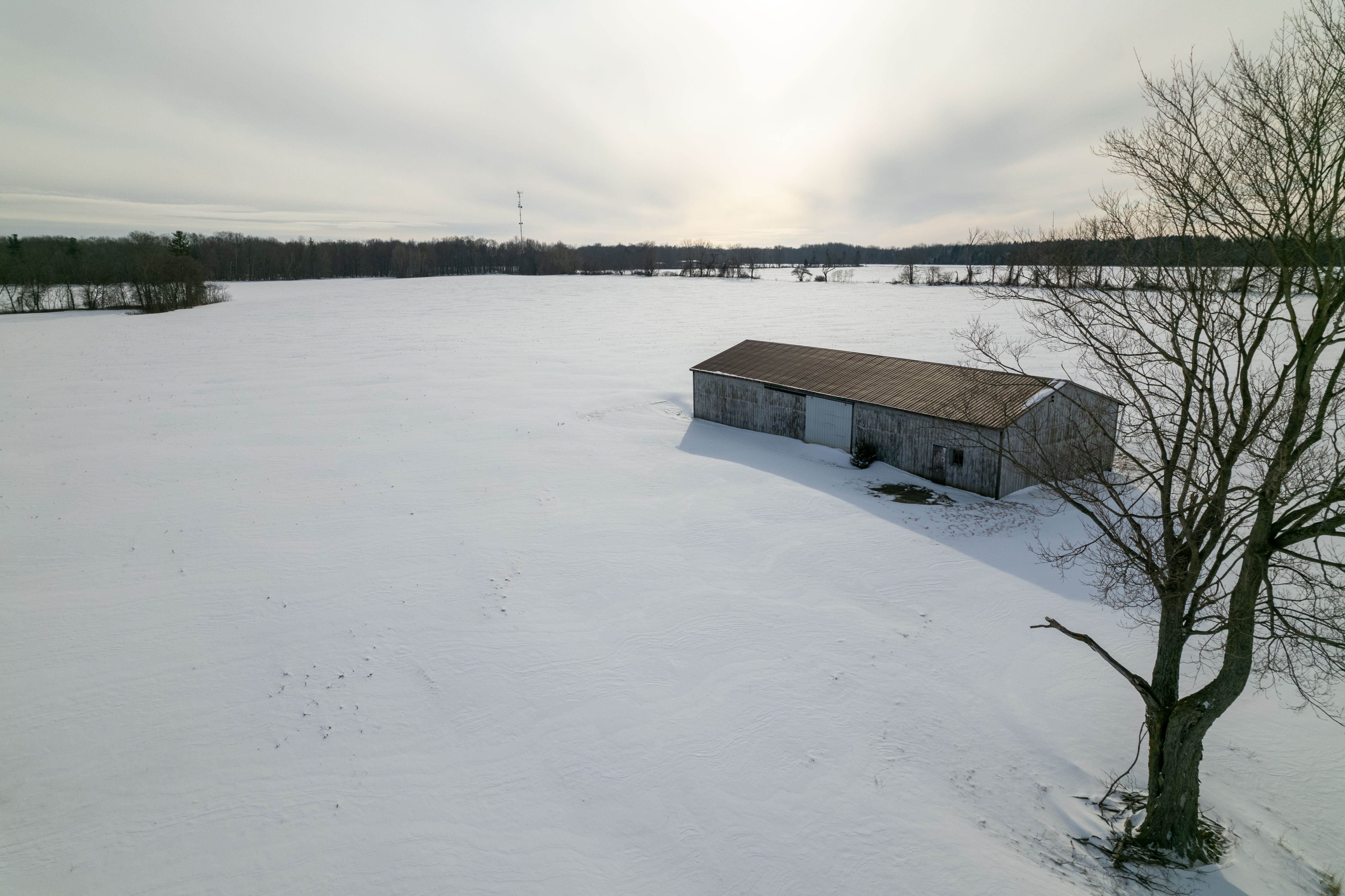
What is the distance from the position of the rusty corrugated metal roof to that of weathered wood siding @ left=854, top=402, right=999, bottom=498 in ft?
1.46

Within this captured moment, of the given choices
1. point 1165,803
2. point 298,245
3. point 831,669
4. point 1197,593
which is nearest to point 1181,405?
point 1197,593

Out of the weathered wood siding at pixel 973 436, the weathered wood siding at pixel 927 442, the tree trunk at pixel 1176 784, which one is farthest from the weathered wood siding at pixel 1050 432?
the tree trunk at pixel 1176 784

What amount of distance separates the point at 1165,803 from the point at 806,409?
2358 centimetres

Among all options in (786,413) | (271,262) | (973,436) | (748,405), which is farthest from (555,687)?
(271,262)

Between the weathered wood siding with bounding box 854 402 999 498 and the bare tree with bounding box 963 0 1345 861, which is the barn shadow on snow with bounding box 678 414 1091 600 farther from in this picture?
the bare tree with bounding box 963 0 1345 861

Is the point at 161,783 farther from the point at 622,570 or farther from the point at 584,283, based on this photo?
the point at 584,283

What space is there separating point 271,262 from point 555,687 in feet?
572

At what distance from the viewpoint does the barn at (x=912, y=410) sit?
26516 millimetres

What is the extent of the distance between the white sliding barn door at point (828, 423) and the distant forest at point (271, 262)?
989cm

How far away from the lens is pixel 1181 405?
37.3 ft

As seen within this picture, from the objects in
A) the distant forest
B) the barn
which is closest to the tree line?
the distant forest

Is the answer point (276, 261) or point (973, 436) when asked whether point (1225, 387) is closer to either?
point (973, 436)

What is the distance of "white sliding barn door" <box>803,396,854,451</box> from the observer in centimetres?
3186

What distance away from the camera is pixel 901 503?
26.6 m
